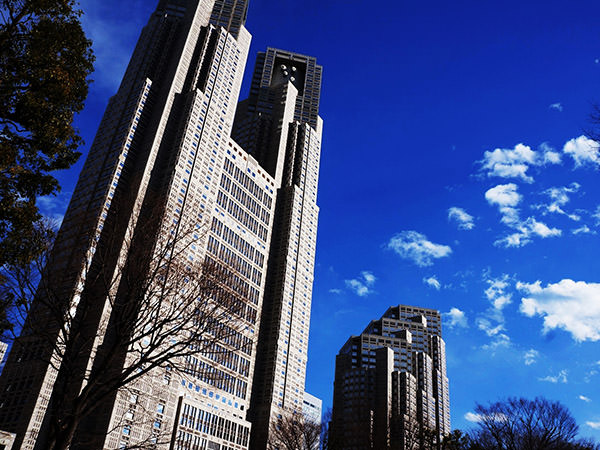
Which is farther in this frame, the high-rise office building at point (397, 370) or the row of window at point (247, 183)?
the high-rise office building at point (397, 370)

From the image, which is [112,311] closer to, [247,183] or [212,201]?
[212,201]

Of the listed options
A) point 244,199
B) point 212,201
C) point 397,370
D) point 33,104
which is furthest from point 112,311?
point 397,370

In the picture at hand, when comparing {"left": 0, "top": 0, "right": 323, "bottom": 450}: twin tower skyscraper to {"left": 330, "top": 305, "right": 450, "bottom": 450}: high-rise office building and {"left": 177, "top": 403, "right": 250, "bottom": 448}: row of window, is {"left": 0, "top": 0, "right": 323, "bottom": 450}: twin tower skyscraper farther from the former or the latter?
{"left": 330, "top": 305, "right": 450, "bottom": 450}: high-rise office building

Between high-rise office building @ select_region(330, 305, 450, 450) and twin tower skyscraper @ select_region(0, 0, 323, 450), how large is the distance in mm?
34593

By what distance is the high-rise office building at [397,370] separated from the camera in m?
139

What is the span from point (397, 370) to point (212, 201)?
315 ft

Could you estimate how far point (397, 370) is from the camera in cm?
15662

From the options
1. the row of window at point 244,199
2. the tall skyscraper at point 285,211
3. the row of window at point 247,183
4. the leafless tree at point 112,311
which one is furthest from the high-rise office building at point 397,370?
the leafless tree at point 112,311

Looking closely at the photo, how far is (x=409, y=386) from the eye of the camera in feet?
465

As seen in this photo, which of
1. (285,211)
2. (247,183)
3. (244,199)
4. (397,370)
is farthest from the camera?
(397,370)

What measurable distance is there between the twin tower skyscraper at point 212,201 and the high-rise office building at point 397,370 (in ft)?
113

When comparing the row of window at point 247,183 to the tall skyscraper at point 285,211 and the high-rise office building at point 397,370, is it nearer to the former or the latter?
the tall skyscraper at point 285,211

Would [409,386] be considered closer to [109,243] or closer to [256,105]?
[256,105]

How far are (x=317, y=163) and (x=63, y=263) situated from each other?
108 meters
